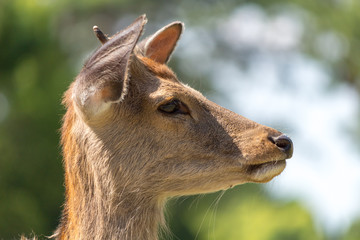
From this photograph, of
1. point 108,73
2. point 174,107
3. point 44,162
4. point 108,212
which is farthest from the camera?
point 44,162

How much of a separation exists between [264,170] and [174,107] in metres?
0.83

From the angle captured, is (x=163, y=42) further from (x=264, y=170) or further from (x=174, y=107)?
(x=264, y=170)

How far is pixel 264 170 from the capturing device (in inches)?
227

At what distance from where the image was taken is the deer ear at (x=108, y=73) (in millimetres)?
5312

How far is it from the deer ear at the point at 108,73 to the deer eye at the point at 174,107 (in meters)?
0.43

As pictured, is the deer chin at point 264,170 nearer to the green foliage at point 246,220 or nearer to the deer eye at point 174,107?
the deer eye at point 174,107

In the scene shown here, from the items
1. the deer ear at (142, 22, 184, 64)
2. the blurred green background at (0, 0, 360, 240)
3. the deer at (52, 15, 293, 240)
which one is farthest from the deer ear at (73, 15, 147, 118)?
the blurred green background at (0, 0, 360, 240)

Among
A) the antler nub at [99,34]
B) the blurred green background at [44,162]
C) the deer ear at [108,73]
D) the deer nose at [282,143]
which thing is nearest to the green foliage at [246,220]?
the blurred green background at [44,162]

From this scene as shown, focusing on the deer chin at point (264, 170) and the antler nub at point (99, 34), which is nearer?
the deer chin at point (264, 170)

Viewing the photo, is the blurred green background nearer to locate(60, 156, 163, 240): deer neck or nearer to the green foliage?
the green foliage

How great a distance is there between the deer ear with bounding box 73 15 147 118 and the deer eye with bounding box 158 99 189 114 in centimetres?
43

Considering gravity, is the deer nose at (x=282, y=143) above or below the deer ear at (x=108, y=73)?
below

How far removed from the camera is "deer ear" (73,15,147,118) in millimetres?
5312

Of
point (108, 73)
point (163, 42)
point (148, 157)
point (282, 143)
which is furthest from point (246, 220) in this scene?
point (108, 73)
